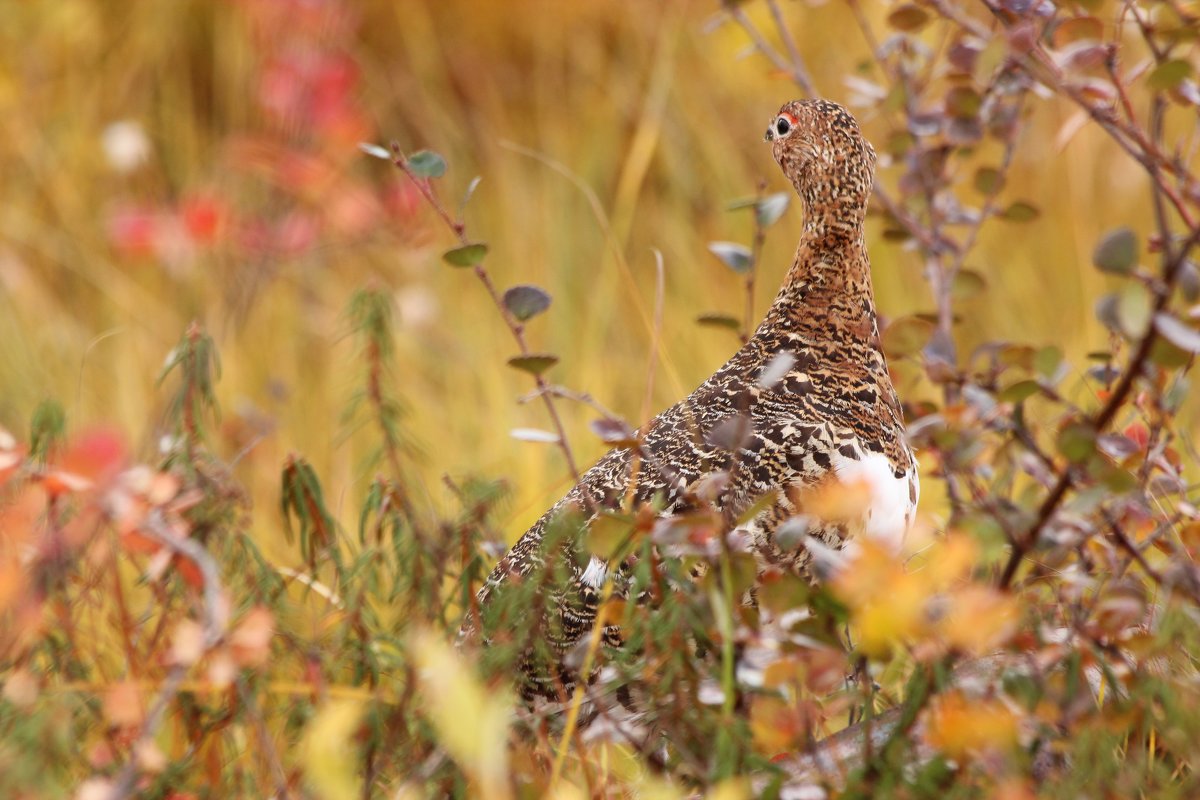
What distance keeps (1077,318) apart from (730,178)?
4.27 feet

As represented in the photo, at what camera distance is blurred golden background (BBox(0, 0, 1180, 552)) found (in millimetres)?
4340

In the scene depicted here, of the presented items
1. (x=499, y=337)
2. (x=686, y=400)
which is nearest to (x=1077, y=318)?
(x=499, y=337)

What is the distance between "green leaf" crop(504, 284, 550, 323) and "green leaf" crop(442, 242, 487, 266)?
0.20 feet

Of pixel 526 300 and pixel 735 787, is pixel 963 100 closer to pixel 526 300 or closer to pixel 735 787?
pixel 526 300

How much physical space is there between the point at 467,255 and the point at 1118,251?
2.74ft

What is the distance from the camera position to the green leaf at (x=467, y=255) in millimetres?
1836

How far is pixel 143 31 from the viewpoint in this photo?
18.5 ft

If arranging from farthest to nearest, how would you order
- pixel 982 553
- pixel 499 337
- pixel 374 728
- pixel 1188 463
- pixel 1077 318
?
pixel 499 337, pixel 1077 318, pixel 1188 463, pixel 374 728, pixel 982 553

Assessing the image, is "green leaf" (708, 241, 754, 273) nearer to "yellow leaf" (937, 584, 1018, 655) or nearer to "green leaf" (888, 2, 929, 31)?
"green leaf" (888, 2, 929, 31)

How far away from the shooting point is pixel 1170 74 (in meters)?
1.75

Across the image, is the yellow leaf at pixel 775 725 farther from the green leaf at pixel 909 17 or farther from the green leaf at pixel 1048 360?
the green leaf at pixel 909 17

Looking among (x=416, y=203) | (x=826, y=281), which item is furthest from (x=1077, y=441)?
(x=416, y=203)

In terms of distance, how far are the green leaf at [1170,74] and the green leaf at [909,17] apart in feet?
1.51

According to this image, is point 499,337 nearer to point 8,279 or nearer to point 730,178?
point 730,178
